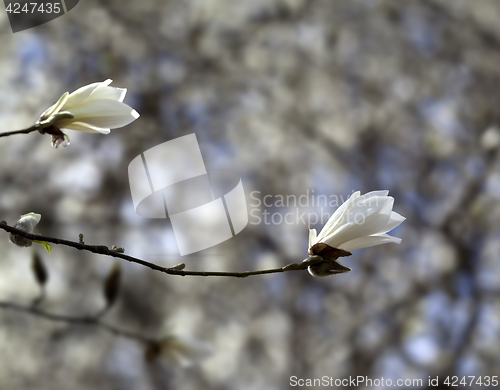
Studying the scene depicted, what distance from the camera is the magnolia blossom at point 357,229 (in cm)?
44

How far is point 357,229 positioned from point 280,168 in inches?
63.0

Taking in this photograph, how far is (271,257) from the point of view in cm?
200

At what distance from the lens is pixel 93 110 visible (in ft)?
1.38

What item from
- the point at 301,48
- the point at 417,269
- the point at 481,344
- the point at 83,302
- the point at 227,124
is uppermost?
the point at 301,48

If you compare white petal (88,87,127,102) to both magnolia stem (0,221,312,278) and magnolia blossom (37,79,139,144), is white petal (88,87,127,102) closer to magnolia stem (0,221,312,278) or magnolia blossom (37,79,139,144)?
magnolia blossom (37,79,139,144)

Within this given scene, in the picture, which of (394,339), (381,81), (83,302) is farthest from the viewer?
(381,81)

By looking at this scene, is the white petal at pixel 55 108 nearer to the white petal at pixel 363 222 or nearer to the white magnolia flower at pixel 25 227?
the white magnolia flower at pixel 25 227

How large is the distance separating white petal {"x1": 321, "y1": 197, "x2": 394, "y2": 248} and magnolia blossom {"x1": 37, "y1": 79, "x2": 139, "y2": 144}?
0.79 feet

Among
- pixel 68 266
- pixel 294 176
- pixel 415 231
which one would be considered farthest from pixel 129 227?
pixel 415 231

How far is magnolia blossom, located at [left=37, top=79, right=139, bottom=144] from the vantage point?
0.41 m

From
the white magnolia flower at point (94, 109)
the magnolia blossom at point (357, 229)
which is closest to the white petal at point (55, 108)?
the white magnolia flower at point (94, 109)

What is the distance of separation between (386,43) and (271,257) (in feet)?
3.91

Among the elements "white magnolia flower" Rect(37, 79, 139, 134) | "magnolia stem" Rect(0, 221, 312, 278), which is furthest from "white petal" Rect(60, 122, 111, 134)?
"magnolia stem" Rect(0, 221, 312, 278)

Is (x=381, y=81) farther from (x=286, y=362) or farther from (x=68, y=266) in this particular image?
(x=68, y=266)
